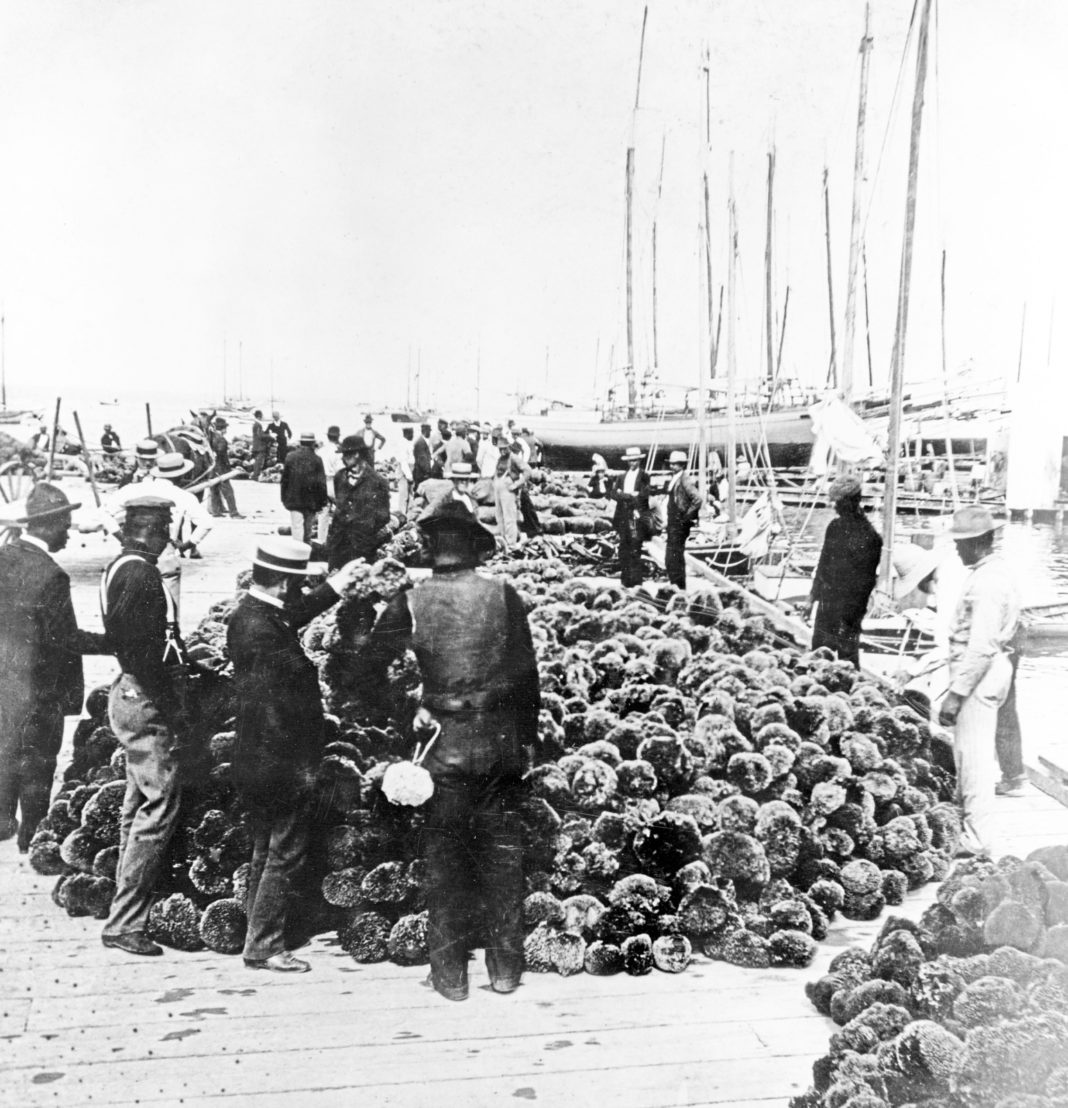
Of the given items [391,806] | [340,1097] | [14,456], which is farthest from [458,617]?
[14,456]

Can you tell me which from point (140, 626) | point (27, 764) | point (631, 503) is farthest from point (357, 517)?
point (631, 503)

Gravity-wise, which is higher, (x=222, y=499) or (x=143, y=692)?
(x=222, y=499)

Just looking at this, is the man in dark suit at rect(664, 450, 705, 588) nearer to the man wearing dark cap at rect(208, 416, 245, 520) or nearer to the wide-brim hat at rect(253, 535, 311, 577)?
the man wearing dark cap at rect(208, 416, 245, 520)

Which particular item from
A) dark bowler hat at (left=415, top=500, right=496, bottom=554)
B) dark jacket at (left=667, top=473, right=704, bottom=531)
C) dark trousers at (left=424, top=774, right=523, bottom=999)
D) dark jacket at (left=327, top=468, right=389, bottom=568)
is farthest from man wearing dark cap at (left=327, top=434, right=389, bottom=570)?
dark jacket at (left=667, top=473, right=704, bottom=531)

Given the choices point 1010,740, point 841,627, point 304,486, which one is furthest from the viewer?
point 841,627

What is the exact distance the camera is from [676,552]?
368 inches

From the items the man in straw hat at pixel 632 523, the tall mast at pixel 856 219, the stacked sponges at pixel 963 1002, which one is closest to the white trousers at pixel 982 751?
the stacked sponges at pixel 963 1002

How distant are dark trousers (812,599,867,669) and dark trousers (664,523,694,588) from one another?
10.7 feet

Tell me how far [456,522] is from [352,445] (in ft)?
5.61

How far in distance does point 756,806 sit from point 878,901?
0.57 meters

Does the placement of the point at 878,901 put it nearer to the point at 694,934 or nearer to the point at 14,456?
the point at 694,934

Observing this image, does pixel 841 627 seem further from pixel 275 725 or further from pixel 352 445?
pixel 275 725

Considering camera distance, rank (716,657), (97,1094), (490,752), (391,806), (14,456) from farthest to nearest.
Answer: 1. (716,657)
2. (14,456)
3. (391,806)
4. (490,752)
5. (97,1094)

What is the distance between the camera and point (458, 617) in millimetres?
3682
